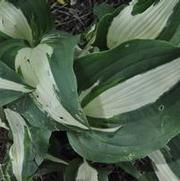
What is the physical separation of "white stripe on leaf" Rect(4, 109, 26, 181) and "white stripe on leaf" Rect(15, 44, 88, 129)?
182 millimetres

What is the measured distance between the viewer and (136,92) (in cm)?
121

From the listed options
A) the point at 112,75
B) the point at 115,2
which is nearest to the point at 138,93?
the point at 112,75

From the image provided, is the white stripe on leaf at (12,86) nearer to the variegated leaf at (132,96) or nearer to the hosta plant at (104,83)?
the hosta plant at (104,83)

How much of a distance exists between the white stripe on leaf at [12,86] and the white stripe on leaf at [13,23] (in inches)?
7.8

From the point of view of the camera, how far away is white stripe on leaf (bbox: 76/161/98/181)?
143 centimetres

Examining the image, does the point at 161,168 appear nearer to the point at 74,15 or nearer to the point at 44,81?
the point at 44,81

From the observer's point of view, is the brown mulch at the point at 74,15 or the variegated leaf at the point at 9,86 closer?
the variegated leaf at the point at 9,86

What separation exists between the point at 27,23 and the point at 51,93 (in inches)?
11.5

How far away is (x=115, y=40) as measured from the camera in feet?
4.37

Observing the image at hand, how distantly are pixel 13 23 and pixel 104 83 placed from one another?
29 cm

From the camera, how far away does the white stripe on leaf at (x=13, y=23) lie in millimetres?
1380

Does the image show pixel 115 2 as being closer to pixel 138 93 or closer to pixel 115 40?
pixel 115 40

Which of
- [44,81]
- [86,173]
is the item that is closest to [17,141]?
[86,173]

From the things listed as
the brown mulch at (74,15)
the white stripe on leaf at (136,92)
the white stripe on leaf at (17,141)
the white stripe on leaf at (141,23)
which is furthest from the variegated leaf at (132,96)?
the brown mulch at (74,15)
